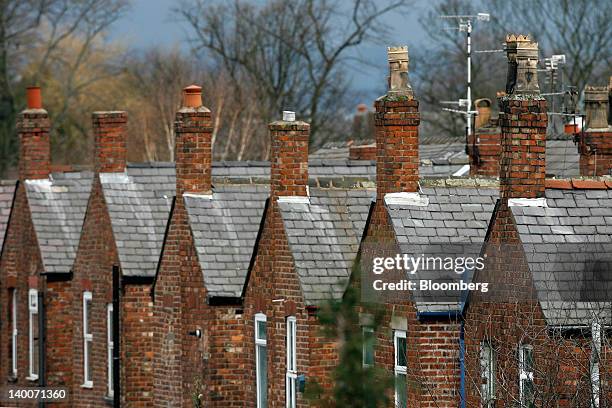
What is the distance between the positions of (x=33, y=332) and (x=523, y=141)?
1564cm

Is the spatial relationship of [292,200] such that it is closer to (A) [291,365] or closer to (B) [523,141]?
(A) [291,365]

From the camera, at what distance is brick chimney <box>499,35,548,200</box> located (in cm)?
2127

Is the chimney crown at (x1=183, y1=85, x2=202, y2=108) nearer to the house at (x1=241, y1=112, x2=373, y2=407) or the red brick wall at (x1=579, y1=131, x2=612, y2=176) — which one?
the house at (x1=241, y1=112, x2=373, y2=407)

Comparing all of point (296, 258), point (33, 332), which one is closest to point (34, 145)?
point (33, 332)

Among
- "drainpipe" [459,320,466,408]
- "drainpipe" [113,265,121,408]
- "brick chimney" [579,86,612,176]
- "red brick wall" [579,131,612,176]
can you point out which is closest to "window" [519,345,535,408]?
"drainpipe" [459,320,466,408]

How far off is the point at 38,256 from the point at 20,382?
265cm

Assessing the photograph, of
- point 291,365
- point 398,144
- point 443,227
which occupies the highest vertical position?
point 398,144

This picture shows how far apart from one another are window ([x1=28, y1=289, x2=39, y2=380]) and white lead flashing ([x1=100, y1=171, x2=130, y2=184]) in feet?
11.9

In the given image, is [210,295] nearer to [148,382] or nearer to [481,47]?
[148,382]

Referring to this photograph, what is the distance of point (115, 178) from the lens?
105 feet

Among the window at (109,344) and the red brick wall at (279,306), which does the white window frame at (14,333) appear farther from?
the red brick wall at (279,306)

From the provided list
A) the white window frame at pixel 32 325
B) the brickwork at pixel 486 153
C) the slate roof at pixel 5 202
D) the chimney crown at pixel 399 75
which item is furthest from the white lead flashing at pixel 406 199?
the slate roof at pixel 5 202

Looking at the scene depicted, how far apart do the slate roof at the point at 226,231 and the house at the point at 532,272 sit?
6064 mm

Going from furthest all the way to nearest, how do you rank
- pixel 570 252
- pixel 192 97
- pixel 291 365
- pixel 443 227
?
pixel 192 97 → pixel 291 365 → pixel 443 227 → pixel 570 252
